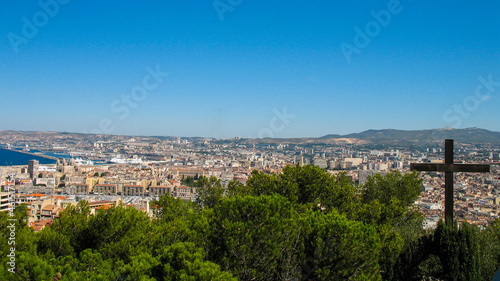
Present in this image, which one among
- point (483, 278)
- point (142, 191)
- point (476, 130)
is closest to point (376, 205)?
point (483, 278)

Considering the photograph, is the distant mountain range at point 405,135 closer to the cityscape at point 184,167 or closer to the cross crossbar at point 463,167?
the cityscape at point 184,167

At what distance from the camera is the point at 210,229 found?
4.76 meters

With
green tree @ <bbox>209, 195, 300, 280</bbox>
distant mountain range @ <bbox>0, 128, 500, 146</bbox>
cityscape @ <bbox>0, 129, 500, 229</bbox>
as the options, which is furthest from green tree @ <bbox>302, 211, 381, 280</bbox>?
distant mountain range @ <bbox>0, 128, 500, 146</bbox>

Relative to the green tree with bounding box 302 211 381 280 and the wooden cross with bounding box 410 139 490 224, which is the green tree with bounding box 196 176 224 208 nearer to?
the green tree with bounding box 302 211 381 280

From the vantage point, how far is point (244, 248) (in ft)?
14.0

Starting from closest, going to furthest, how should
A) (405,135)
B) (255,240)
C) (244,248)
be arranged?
(244,248), (255,240), (405,135)

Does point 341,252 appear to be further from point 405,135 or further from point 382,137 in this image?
point 382,137

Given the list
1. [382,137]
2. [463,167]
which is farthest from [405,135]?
[463,167]

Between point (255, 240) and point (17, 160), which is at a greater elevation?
point (255, 240)

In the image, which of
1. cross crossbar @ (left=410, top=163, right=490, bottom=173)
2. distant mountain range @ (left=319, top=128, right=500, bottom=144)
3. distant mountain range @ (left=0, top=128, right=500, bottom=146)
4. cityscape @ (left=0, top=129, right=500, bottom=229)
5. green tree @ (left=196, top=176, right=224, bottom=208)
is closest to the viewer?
cross crossbar @ (left=410, top=163, right=490, bottom=173)

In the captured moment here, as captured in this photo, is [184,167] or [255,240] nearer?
[255,240]

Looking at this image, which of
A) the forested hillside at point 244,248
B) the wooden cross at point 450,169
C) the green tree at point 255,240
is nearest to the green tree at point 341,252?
the forested hillside at point 244,248

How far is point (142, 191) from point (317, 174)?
4230 cm

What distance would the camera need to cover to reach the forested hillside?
3.83m
